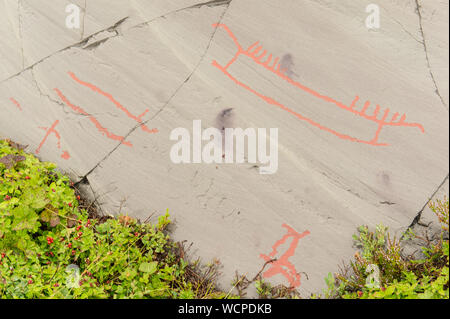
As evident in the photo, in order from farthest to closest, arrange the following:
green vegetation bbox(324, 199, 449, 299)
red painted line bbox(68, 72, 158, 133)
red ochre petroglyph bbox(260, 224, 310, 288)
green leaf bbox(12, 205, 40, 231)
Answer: red painted line bbox(68, 72, 158, 133) → red ochre petroglyph bbox(260, 224, 310, 288) → green leaf bbox(12, 205, 40, 231) → green vegetation bbox(324, 199, 449, 299)

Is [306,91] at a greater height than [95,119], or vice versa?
[306,91]

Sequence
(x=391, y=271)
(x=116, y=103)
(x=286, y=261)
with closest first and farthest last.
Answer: (x=391, y=271) → (x=286, y=261) → (x=116, y=103)

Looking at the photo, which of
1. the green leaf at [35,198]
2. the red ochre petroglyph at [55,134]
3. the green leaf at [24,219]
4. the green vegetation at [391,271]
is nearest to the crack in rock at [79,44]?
the red ochre petroglyph at [55,134]

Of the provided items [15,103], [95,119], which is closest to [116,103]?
[95,119]

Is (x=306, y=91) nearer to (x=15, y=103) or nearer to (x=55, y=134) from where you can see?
(x=55, y=134)

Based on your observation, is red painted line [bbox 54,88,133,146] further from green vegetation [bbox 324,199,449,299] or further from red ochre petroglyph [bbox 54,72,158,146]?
green vegetation [bbox 324,199,449,299]

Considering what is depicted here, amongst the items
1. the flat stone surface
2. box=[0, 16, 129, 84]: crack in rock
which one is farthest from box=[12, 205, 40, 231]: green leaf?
box=[0, 16, 129, 84]: crack in rock

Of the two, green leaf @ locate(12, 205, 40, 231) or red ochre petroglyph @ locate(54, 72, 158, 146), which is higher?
red ochre petroglyph @ locate(54, 72, 158, 146)
